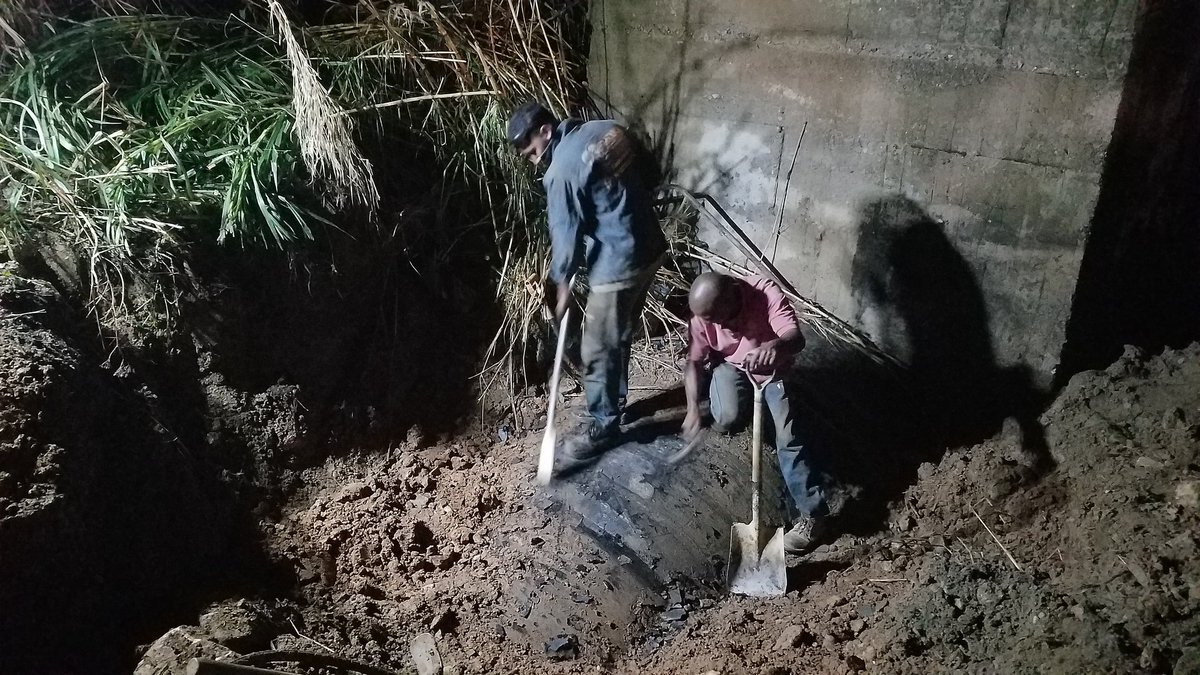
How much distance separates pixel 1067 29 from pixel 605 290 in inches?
80.4

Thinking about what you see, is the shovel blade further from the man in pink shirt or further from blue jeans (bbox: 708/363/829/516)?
blue jeans (bbox: 708/363/829/516)

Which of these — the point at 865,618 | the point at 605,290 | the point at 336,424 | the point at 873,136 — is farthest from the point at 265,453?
the point at 873,136

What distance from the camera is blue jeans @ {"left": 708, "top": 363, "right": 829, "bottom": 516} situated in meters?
3.26

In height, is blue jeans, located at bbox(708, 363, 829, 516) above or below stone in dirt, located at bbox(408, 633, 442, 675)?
above

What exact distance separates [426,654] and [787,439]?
1645 millimetres

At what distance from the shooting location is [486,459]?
150 inches

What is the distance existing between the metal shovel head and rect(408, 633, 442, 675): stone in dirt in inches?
46.4

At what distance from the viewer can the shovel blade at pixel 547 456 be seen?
3.51 metres

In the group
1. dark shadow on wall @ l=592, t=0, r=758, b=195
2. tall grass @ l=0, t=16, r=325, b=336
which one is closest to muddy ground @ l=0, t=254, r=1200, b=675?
tall grass @ l=0, t=16, r=325, b=336

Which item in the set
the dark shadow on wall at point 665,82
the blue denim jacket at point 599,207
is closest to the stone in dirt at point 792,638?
the blue denim jacket at point 599,207

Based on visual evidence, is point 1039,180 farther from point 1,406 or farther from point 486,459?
point 1,406

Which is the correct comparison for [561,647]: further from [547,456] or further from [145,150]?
[145,150]

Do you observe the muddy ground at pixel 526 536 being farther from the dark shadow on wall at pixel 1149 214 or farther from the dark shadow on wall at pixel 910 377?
the dark shadow on wall at pixel 1149 214

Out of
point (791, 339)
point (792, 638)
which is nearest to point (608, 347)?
point (791, 339)
